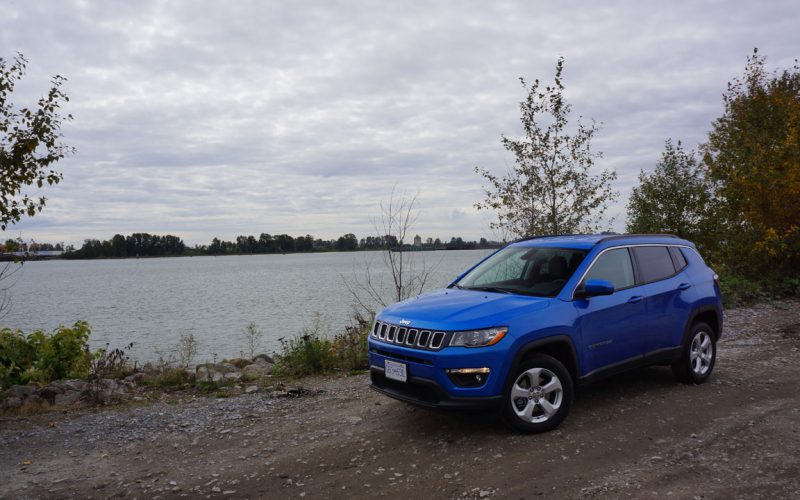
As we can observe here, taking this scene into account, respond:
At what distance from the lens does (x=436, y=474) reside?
447cm

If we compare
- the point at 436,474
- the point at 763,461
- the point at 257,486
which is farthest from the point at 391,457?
the point at 763,461

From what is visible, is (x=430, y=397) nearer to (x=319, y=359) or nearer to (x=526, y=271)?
(x=526, y=271)

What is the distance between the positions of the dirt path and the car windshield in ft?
4.36

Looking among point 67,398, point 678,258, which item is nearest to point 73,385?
point 67,398

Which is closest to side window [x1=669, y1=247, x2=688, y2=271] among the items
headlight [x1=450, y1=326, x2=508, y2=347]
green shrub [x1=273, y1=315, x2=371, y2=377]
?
headlight [x1=450, y1=326, x2=508, y2=347]

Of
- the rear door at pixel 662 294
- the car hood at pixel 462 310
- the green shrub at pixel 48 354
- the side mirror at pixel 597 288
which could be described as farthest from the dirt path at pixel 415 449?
the green shrub at pixel 48 354

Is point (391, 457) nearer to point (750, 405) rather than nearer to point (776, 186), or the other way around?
point (750, 405)

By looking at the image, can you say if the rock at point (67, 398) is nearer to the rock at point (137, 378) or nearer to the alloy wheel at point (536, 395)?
the rock at point (137, 378)

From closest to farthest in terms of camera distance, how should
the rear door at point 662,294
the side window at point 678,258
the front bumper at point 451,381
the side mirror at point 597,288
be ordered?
1. the front bumper at point 451,381
2. the side mirror at point 597,288
3. the rear door at point 662,294
4. the side window at point 678,258

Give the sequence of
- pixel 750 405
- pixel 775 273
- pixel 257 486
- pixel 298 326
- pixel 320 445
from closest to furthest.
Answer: pixel 257 486
pixel 320 445
pixel 750 405
pixel 775 273
pixel 298 326

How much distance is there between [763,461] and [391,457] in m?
2.94

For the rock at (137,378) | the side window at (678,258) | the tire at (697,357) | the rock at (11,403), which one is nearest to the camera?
the tire at (697,357)

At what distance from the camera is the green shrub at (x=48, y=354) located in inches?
324

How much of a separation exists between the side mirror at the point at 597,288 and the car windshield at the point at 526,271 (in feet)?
0.86
